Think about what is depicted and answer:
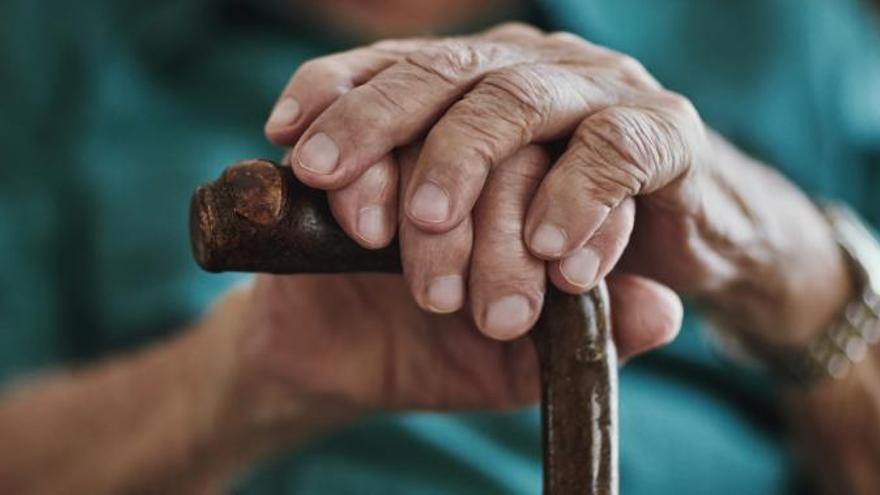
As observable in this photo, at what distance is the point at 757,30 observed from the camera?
3.97 ft

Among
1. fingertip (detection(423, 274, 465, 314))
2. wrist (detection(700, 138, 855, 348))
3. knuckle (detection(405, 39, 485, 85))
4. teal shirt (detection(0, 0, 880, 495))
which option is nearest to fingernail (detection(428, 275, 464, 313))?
fingertip (detection(423, 274, 465, 314))

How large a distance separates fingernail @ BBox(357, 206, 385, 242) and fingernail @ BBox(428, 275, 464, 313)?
0.11 ft

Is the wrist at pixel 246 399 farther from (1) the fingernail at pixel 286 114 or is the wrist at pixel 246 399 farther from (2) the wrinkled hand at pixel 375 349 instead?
(1) the fingernail at pixel 286 114

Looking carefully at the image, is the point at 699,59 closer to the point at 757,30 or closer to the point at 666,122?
the point at 757,30

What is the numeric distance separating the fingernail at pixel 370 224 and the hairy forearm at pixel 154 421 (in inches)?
11.8

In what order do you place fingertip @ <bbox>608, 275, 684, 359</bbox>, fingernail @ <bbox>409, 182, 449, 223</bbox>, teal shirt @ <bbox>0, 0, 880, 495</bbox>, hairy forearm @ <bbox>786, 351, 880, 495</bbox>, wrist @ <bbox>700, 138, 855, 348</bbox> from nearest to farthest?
fingernail @ <bbox>409, 182, 449, 223</bbox>
fingertip @ <bbox>608, 275, 684, 359</bbox>
wrist @ <bbox>700, 138, 855, 348</bbox>
hairy forearm @ <bbox>786, 351, 880, 495</bbox>
teal shirt @ <bbox>0, 0, 880, 495</bbox>

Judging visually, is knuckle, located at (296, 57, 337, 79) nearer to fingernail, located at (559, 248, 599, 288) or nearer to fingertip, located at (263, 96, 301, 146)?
fingertip, located at (263, 96, 301, 146)

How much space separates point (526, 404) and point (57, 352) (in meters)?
0.59

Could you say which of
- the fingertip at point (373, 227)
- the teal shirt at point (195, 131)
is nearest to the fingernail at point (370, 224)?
the fingertip at point (373, 227)

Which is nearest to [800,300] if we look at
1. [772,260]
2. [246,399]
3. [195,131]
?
[772,260]

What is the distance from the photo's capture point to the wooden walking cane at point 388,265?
586 millimetres

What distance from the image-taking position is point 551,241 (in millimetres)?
591

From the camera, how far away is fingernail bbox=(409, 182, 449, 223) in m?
0.58

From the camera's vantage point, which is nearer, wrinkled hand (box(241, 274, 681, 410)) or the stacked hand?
the stacked hand
